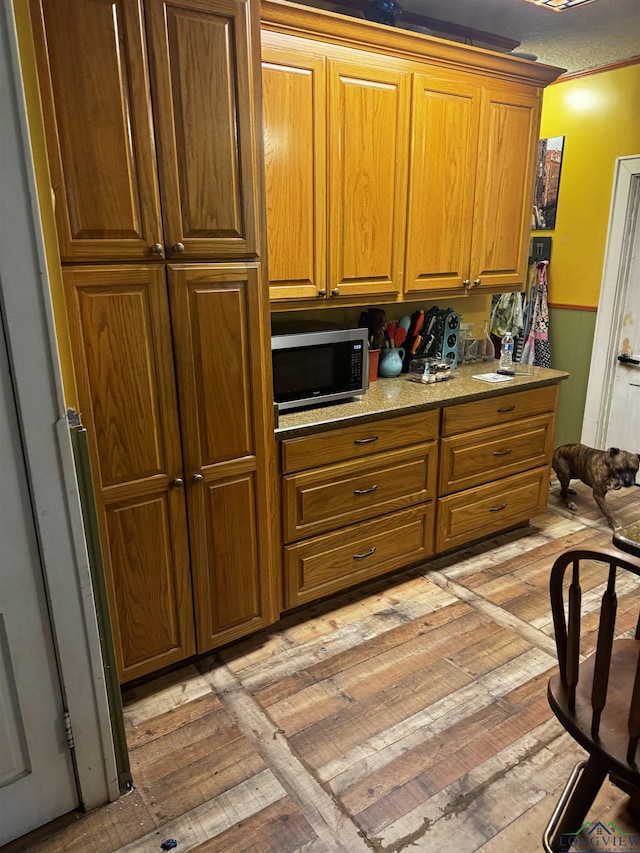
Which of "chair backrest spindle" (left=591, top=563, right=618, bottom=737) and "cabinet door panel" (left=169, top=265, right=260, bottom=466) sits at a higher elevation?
"cabinet door panel" (left=169, top=265, right=260, bottom=466)

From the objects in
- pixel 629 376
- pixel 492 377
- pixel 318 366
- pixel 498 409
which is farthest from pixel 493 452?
pixel 629 376

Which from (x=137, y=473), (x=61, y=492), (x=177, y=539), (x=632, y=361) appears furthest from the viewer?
(x=632, y=361)

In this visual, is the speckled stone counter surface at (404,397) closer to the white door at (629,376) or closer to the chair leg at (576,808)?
the white door at (629,376)

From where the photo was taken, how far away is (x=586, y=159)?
12.1ft

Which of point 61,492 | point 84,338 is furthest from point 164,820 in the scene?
point 84,338

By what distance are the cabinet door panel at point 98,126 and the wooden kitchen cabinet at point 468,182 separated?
4.41 ft

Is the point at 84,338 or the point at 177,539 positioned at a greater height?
the point at 84,338

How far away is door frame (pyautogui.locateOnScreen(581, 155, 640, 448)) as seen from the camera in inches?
139

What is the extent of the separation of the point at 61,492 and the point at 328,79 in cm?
184

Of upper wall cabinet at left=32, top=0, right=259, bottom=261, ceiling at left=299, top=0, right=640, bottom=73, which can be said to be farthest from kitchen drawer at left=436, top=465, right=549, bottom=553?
ceiling at left=299, top=0, right=640, bottom=73

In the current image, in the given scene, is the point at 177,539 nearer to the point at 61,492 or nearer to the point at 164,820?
the point at 61,492

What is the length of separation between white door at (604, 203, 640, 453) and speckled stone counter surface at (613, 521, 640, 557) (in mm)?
2788

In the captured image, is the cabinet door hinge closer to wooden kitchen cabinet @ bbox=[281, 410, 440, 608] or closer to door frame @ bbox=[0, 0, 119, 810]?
door frame @ bbox=[0, 0, 119, 810]

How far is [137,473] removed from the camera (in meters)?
1.82
